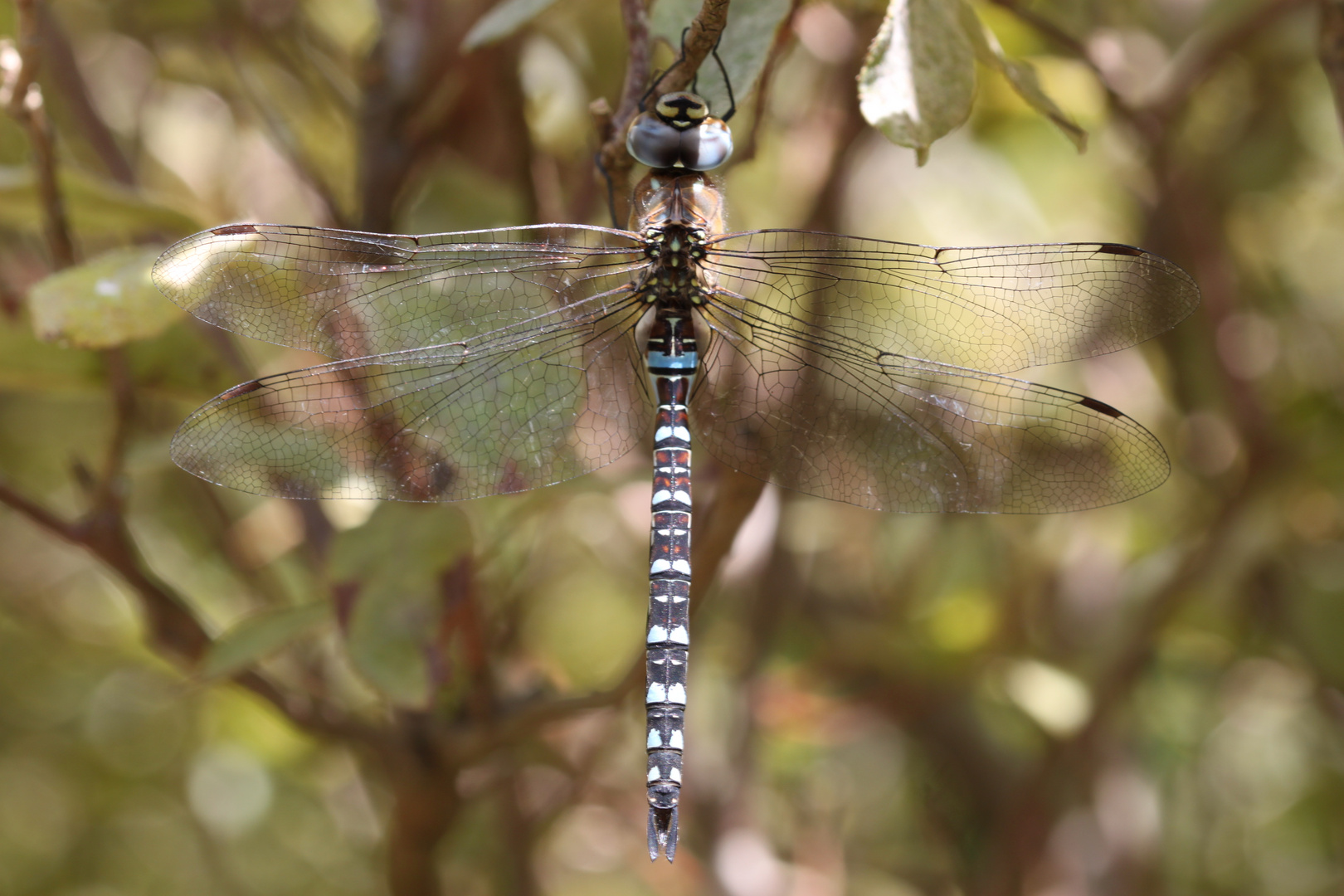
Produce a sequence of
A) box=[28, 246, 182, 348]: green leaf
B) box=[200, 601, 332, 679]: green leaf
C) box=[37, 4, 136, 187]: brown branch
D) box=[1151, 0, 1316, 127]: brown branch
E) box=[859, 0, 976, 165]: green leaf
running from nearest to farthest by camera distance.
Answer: box=[859, 0, 976, 165]: green leaf, box=[28, 246, 182, 348]: green leaf, box=[200, 601, 332, 679]: green leaf, box=[1151, 0, 1316, 127]: brown branch, box=[37, 4, 136, 187]: brown branch

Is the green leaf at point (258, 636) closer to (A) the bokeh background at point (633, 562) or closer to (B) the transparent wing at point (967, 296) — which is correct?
(A) the bokeh background at point (633, 562)

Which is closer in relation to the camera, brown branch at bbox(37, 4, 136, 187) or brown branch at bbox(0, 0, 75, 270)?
brown branch at bbox(0, 0, 75, 270)

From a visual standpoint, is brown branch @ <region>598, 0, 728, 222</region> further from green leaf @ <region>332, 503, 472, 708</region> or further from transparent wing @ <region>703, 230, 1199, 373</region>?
green leaf @ <region>332, 503, 472, 708</region>

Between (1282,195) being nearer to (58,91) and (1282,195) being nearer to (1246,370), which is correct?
(1246,370)

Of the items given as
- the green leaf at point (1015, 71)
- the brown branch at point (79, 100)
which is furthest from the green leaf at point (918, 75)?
the brown branch at point (79, 100)

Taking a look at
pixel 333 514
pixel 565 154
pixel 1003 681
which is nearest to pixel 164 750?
pixel 333 514

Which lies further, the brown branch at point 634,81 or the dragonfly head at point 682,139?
the dragonfly head at point 682,139

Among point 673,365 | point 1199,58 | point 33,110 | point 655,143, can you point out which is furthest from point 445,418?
point 1199,58

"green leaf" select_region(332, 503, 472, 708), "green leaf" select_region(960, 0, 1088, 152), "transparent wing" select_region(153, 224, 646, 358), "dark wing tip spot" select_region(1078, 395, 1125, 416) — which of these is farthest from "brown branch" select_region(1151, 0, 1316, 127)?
"green leaf" select_region(332, 503, 472, 708)
